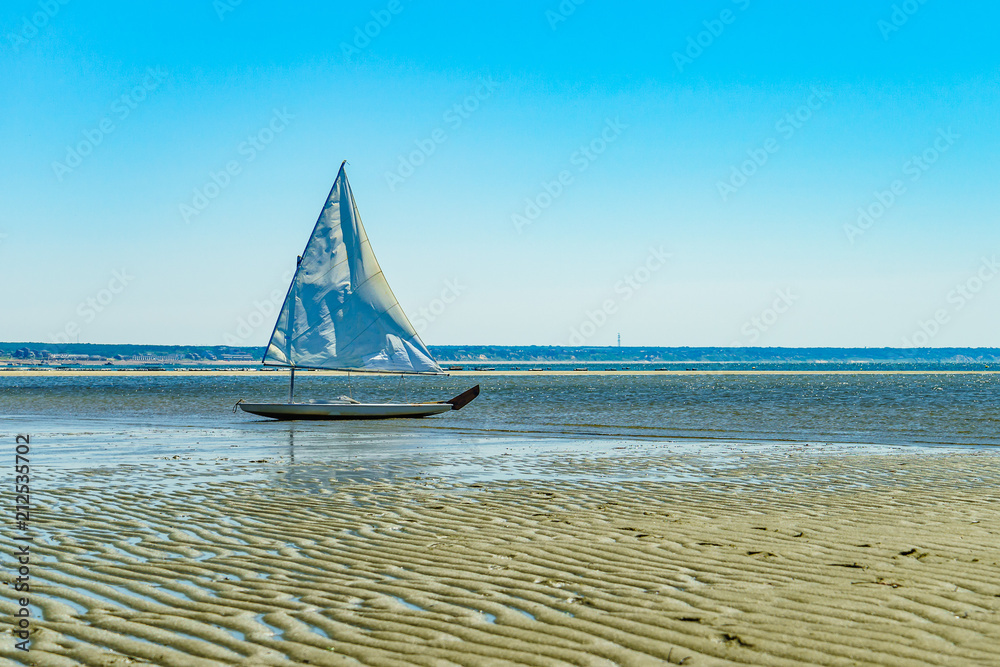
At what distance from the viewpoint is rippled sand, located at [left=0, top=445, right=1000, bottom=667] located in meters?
5.91

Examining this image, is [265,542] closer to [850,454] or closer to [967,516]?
[967,516]

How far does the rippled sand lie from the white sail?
67.4ft

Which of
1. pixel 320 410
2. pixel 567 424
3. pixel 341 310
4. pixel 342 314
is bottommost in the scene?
pixel 567 424

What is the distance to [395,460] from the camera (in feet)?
64.9

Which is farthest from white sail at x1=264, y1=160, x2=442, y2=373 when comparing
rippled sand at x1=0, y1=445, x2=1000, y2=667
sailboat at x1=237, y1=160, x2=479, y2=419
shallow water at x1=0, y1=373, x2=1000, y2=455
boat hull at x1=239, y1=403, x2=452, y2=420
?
rippled sand at x1=0, y1=445, x2=1000, y2=667

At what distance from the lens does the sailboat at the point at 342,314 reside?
35469mm

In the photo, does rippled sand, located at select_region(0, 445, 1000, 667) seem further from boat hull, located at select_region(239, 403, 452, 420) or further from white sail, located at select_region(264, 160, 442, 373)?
white sail, located at select_region(264, 160, 442, 373)

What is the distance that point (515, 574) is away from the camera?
8047 mm

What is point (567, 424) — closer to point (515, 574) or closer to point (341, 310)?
point (341, 310)

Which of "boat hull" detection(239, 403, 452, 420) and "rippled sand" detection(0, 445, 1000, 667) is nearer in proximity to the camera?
"rippled sand" detection(0, 445, 1000, 667)

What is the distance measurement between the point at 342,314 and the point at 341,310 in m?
0.17

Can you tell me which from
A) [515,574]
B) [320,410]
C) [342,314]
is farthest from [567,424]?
[515,574]

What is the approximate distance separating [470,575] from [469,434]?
21.0 meters

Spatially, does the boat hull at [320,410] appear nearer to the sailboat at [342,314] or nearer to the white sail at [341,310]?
the sailboat at [342,314]
